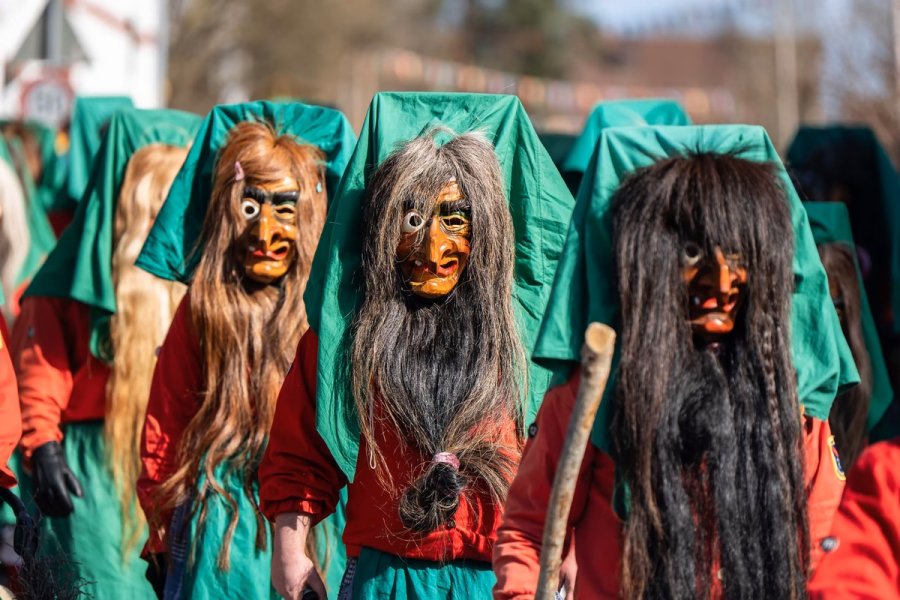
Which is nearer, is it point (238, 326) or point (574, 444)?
point (574, 444)

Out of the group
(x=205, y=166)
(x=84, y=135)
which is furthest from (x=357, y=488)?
(x=84, y=135)

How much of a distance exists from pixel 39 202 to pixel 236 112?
3384 mm

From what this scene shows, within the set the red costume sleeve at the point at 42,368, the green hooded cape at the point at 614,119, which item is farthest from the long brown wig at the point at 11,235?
the green hooded cape at the point at 614,119

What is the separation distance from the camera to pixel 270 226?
4.82 meters

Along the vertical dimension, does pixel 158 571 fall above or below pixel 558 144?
below

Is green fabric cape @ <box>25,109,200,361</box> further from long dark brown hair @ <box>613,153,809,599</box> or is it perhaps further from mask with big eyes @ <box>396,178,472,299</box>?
long dark brown hair @ <box>613,153,809,599</box>

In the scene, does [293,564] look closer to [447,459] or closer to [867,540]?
[447,459]

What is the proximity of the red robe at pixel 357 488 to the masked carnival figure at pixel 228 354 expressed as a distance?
0.63 m

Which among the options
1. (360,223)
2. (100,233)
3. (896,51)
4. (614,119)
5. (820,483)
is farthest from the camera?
(896,51)

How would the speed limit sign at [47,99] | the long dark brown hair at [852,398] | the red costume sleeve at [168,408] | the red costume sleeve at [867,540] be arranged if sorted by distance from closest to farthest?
the red costume sleeve at [867,540] → the red costume sleeve at [168,408] → the long dark brown hair at [852,398] → the speed limit sign at [47,99]

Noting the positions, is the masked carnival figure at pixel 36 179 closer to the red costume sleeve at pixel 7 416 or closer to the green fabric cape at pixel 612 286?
the red costume sleeve at pixel 7 416

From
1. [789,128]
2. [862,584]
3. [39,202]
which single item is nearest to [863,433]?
[862,584]

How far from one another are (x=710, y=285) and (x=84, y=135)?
5.62 meters

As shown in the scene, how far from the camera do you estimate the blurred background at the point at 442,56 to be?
14.5 metres
